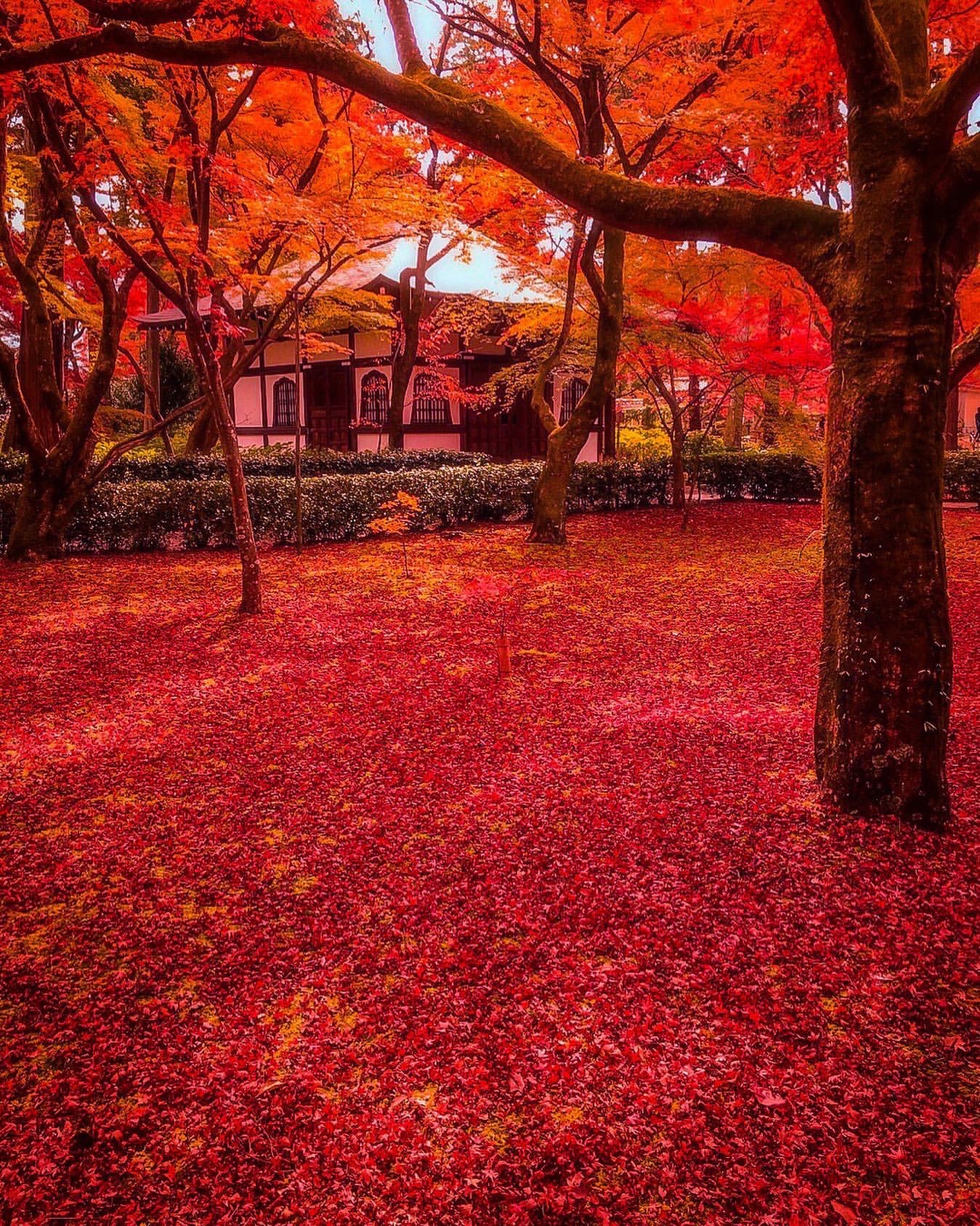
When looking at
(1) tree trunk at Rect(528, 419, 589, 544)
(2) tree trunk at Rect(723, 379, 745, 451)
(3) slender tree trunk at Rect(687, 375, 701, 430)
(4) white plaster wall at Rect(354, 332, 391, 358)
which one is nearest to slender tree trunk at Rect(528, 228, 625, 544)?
(1) tree trunk at Rect(528, 419, 589, 544)

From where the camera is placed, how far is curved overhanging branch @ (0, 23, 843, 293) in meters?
3.67

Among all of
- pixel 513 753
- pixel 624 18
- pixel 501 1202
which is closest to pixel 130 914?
pixel 501 1202

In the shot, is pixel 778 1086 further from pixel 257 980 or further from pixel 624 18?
pixel 624 18

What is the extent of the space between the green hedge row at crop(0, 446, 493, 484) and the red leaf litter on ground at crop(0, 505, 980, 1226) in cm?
945

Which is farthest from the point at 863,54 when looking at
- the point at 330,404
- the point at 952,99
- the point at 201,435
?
the point at 330,404

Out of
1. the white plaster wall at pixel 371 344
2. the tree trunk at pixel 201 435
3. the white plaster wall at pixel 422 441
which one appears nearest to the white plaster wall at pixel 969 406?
the white plaster wall at pixel 422 441

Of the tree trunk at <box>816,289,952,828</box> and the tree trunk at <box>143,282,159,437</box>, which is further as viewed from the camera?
the tree trunk at <box>143,282,159,437</box>

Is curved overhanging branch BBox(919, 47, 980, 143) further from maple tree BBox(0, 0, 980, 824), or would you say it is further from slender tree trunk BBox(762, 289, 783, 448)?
slender tree trunk BBox(762, 289, 783, 448)

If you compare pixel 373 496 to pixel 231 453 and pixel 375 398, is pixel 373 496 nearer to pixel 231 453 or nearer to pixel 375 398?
pixel 231 453

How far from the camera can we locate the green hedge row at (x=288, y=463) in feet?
48.7

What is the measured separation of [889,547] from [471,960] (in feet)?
8.08

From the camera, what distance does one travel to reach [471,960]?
300 centimetres

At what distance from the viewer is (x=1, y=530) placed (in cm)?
1092

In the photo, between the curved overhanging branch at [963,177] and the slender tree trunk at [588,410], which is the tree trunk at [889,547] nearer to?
the curved overhanging branch at [963,177]
